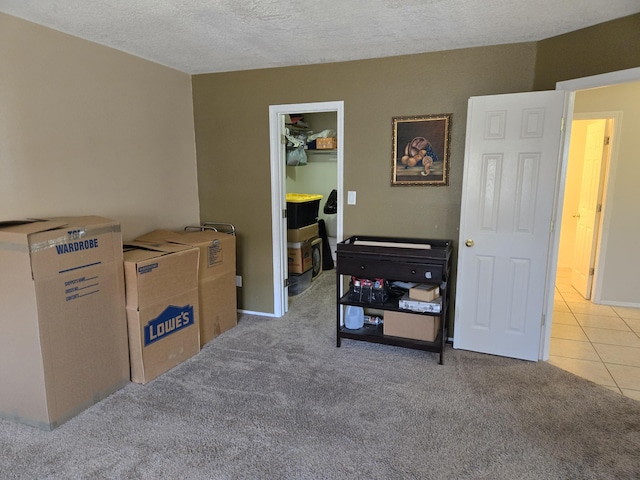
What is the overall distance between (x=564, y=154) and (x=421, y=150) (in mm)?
992

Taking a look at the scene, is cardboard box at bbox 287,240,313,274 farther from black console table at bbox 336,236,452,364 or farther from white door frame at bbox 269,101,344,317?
black console table at bbox 336,236,452,364

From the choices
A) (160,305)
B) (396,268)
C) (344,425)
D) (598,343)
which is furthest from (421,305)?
(160,305)

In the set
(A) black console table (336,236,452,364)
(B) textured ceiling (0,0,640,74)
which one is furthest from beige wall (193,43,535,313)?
(A) black console table (336,236,452,364)

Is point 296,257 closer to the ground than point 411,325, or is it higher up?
higher up

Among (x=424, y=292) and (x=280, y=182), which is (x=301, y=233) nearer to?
(x=280, y=182)

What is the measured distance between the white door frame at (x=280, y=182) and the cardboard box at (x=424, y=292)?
0.85 metres

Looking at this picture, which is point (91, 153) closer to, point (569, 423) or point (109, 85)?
point (109, 85)

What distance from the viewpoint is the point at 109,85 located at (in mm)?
2949

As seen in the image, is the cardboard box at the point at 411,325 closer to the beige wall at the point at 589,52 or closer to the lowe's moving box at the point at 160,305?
the lowe's moving box at the point at 160,305

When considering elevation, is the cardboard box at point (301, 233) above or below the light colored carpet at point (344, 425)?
above

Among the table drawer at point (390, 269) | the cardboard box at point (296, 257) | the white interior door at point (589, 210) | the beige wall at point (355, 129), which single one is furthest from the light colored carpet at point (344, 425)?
the white interior door at point (589, 210)

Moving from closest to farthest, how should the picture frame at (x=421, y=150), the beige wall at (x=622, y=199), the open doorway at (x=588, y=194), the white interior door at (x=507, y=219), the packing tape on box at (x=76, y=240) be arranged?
the packing tape on box at (x=76, y=240), the white interior door at (x=507, y=219), the picture frame at (x=421, y=150), the beige wall at (x=622, y=199), the open doorway at (x=588, y=194)

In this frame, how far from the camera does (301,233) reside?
4.64 metres

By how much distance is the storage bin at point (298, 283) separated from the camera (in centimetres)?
458
